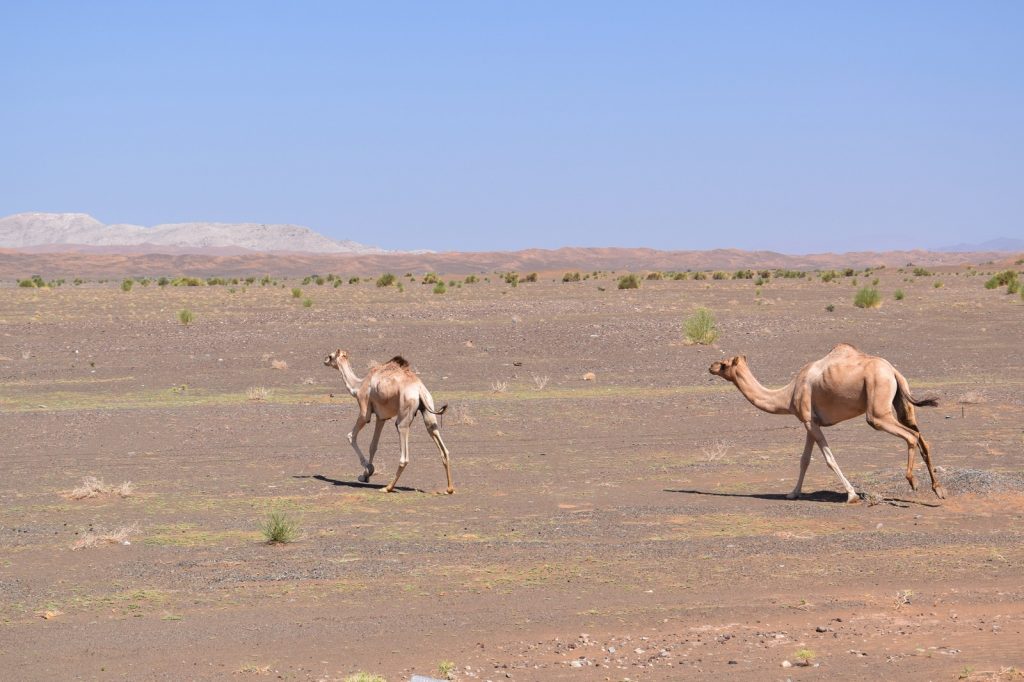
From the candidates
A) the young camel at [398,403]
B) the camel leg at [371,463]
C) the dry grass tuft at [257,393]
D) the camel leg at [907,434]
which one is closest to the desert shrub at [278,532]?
the young camel at [398,403]

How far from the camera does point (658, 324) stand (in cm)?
3803

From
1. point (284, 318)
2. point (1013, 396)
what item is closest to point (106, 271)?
point (284, 318)

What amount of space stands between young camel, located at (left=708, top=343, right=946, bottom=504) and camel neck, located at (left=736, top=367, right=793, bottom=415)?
0.01 metres

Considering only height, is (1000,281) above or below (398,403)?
above

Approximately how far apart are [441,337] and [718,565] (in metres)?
23.7

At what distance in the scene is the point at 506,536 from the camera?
12.9 m

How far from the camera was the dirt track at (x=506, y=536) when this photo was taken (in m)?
9.27

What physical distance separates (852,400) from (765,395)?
1.22 metres

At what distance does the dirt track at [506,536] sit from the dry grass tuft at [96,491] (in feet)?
0.77

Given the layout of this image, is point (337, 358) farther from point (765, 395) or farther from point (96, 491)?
point (765, 395)

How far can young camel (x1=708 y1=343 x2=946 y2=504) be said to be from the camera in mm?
13734

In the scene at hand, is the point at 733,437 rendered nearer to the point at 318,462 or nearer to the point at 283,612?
the point at 318,462

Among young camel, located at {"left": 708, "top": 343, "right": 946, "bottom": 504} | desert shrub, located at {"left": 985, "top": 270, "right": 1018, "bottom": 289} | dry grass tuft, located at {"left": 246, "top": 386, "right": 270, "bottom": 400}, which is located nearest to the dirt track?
dry grass tuft, located at {"left": 246, "top": 386, "right": 270, "bottom": 400}

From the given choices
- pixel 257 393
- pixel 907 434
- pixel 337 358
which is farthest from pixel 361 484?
pixel 257 393
